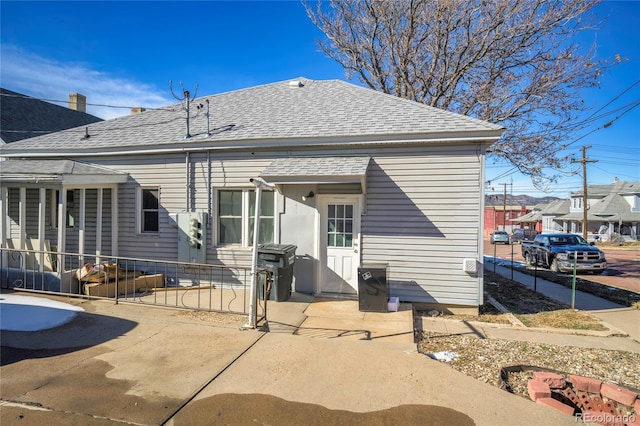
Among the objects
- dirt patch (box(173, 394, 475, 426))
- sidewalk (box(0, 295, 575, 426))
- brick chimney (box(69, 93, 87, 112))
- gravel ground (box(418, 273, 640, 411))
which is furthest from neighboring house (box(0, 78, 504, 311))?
brick chimney (box(69, 93, 87, 112))

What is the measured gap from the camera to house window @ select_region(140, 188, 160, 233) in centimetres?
928

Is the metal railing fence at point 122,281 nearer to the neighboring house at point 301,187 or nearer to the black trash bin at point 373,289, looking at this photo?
the neighboring house at point 301,187

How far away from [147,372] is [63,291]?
4990 millimetres

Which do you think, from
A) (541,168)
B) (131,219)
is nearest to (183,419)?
(131,219)

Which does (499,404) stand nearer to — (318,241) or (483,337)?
(483,337)

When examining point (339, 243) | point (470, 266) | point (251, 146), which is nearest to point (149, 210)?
point (251, 146)

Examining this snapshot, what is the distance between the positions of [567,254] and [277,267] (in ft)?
49.9

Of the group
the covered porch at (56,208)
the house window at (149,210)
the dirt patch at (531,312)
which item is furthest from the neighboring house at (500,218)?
the covered porch at (56,208)

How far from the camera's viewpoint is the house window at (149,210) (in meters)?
9.28

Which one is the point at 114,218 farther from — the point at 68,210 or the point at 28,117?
the point at 28,117

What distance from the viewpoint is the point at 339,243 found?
804cm

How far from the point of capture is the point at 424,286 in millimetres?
7477

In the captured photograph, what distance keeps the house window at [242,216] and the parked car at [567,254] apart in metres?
13.3

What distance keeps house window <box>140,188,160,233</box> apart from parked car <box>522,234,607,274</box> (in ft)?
51.1
